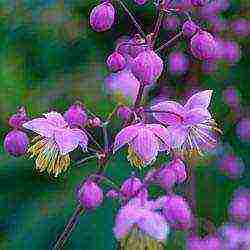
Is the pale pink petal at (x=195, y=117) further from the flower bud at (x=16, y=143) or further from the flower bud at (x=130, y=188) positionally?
the flower bud at (x=16, y=143)

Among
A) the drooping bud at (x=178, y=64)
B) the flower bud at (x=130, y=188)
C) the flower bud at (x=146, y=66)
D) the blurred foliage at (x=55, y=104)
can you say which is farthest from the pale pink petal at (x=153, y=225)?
the drooping bud at (x=178, y=64)

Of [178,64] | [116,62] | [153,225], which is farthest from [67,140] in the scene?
[178,64]

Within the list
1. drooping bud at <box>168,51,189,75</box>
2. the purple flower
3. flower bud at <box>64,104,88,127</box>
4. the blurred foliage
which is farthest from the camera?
drooping bud at <box>168,51,189,75</box>

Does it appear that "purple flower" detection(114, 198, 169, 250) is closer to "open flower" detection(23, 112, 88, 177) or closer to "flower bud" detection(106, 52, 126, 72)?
"open flower" detection(23, 112, 88, 177)

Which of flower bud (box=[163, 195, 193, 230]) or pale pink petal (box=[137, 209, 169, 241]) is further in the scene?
pale pink petal (box=[137, 209, 169, 241])

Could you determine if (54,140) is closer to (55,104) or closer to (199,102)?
(199,102)

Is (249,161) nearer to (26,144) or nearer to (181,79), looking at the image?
(181,79)

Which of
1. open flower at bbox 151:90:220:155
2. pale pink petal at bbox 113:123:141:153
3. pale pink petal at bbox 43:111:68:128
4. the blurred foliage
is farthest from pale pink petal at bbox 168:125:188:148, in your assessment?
the blurred foliage
